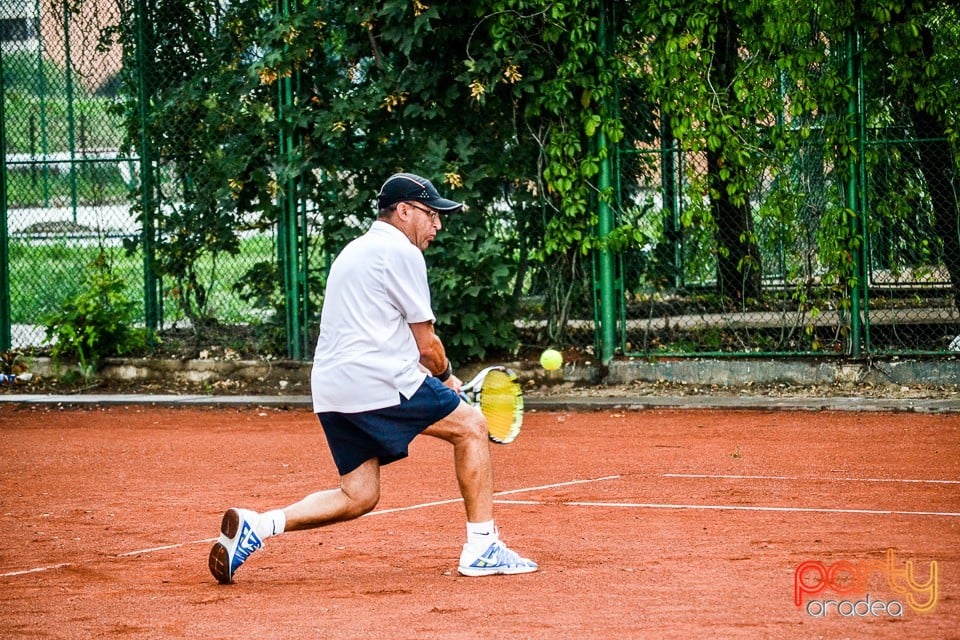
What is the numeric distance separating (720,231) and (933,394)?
2.38 meters

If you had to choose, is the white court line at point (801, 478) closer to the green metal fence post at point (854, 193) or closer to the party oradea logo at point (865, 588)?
the party oradea logo at point (865, 588)

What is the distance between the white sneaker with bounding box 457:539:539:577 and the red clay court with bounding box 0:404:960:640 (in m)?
0.05

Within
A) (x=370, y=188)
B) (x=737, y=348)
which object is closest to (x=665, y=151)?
(x=737, y=348)

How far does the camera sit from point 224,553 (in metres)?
5.76

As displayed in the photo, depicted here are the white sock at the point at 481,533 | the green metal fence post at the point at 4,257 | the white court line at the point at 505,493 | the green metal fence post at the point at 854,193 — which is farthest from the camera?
the green metal fence post at the point at 4,257

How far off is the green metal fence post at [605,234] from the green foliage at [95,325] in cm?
461

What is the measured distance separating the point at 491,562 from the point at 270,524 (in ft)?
3.22

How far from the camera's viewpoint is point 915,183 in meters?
11.7

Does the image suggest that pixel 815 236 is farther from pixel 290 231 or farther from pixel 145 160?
pixel 145 160

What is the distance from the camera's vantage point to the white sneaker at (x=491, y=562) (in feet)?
18.8

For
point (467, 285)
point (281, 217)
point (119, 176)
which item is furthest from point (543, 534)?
point (119, 176)

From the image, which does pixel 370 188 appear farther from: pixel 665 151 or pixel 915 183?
pixel 915 183

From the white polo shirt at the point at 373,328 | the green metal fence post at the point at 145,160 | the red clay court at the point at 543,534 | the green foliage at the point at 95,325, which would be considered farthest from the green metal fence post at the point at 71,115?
the white polo shirt at the point at 373,328

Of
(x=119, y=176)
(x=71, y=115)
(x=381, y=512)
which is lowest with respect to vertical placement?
(x=381, y=512)
